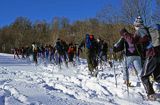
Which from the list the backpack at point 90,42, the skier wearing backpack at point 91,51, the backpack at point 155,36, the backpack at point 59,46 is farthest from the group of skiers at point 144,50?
the backpack at point 59,46

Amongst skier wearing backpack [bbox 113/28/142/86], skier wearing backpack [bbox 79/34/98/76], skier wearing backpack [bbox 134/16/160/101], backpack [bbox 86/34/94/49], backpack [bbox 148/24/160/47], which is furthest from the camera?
backpack [bbox 86/34/94/49]

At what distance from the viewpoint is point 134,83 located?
11391 millimetres

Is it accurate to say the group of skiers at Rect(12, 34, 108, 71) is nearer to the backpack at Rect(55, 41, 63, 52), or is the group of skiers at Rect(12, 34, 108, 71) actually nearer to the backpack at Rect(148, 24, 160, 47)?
the backpack at Rect(55, 41, 63, 52)

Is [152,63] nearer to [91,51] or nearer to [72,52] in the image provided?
[91,51]

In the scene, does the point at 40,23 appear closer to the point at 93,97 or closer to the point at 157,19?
the point at 157,19

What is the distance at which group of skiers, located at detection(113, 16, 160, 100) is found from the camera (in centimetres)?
899

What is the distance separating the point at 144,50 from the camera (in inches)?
414

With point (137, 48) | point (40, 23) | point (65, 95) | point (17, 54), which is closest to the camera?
point (65, 95)

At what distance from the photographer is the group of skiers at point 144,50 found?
899cm

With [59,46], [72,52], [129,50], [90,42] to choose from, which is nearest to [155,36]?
[129,50]

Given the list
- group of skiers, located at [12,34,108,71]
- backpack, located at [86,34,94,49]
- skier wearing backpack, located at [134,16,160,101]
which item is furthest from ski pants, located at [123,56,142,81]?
backpack, located at [86,34,94,49]

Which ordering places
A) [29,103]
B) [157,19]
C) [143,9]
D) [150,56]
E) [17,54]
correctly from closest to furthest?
[29,103] < [150,56] < [157,19] < [143,9] < [17,54]

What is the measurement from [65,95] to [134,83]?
2.54m

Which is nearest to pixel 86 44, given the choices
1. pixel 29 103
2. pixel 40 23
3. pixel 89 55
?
pixel 89 55
